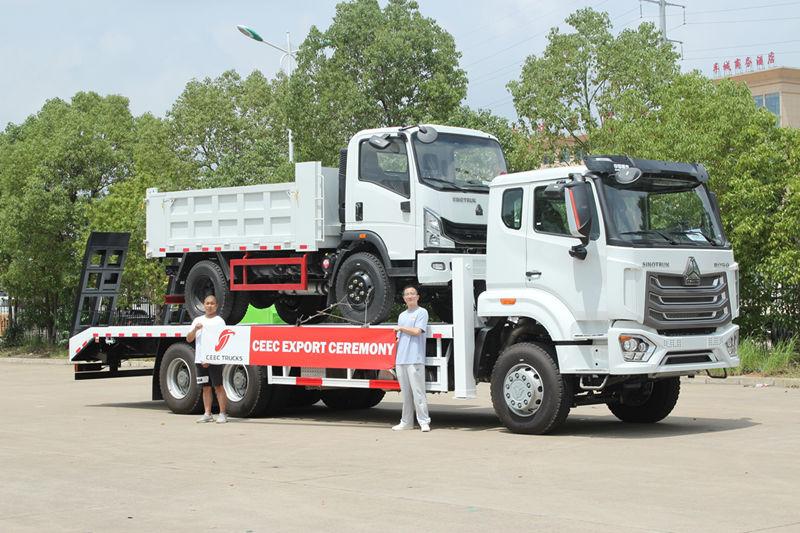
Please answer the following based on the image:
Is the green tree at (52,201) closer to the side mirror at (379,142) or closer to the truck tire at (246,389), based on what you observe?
the truck tire at (246,389)

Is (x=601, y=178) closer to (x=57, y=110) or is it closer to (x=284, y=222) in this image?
(x=284, y=222)

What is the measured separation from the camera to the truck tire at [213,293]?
17141mm

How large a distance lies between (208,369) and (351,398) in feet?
8.51

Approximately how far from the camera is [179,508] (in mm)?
9125

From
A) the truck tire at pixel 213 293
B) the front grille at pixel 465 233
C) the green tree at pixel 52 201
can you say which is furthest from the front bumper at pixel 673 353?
the green tree at pixel 52 201

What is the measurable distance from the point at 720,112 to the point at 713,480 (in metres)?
15.8

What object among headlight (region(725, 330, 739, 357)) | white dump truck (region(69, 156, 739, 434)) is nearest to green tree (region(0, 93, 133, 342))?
white dump truck (region(69, 156, 739, 434))

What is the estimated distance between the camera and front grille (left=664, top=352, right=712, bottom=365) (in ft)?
43.3

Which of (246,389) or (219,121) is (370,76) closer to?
(246,389)

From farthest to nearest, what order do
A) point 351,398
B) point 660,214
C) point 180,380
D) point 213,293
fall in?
point 351,398 → point 180,380 → point 213,293 → point 660,214

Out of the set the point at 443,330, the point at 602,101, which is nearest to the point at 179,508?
the point at 443,330

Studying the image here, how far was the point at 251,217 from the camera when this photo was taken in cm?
1673

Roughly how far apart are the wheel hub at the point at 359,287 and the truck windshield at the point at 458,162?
1.52 meters

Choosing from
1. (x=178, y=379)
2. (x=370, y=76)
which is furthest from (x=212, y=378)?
(x=370, y=76)
